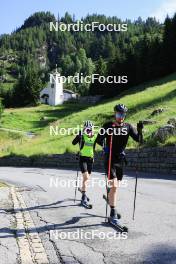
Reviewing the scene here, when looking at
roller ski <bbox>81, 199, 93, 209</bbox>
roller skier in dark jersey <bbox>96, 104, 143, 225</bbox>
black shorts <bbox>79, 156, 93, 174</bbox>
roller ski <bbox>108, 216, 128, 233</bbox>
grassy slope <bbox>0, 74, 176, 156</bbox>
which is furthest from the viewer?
grassy slope <bbox>0, 74, 176, 156</bbox>

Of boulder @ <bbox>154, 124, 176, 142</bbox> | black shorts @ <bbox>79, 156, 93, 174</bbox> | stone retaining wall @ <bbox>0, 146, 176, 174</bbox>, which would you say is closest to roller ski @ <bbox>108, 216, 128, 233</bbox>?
black shorts @ <bbox>79, 156, 93, 174</bbox>

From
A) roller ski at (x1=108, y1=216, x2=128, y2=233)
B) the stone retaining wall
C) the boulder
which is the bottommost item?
roller ski at (x1=108, y1=216, x2=128, y2=233)

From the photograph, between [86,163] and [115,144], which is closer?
[115,144]

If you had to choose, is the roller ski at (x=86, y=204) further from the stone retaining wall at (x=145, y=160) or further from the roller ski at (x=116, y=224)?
the stone retaining wall at (x=145, y=160)

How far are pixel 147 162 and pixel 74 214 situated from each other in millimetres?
12400

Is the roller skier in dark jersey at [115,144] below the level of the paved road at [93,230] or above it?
above

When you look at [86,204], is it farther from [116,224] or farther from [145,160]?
[145,160]

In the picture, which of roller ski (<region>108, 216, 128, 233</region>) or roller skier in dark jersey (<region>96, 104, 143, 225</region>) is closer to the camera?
roller ski (<region>108, 216, 128, 233</region>)

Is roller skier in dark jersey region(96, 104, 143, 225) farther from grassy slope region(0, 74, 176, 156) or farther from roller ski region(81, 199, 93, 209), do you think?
grassy slope region(0, 74, 176, 156)

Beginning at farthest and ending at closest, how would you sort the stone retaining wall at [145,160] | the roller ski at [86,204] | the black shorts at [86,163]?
the stone retaining wall at [145,160], the black shorts at [86,163], the roller ski at [86,204]

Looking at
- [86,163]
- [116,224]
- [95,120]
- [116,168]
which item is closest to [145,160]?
[86,163]

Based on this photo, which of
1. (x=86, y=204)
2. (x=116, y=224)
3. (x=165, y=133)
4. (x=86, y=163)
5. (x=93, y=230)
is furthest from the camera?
(x=165, y=133)

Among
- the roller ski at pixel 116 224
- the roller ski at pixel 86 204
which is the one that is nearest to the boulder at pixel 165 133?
the roller ski at pixel 86 204

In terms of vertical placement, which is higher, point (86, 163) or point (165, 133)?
point (165, 133)
